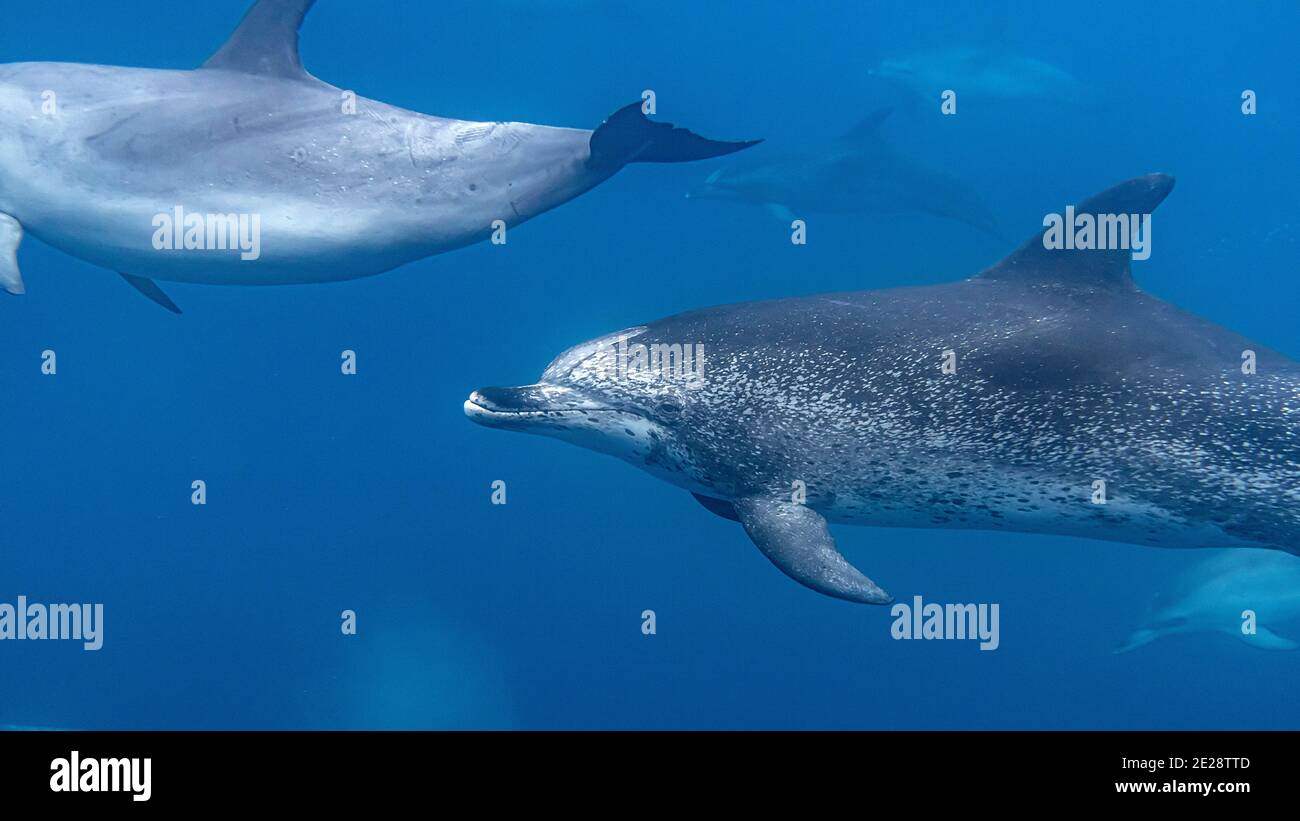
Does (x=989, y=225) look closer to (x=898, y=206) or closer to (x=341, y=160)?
(x=898, y=206)

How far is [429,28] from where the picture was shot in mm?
23797

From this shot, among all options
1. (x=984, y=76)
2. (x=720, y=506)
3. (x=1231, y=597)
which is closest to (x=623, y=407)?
(x=720, y=506)

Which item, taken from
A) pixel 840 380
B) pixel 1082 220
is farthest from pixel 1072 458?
pixel 1082 220

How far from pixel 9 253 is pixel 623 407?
5.22 metres

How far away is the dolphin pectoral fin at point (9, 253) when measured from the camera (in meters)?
7.62

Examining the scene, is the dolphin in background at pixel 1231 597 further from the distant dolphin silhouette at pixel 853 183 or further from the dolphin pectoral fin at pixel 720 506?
the dolphin pectoral fin at pixel 720 506

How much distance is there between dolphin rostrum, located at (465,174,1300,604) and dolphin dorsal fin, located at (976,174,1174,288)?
0.01 metres

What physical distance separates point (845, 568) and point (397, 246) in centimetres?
455

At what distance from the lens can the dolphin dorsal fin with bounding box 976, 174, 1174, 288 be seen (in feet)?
21.7

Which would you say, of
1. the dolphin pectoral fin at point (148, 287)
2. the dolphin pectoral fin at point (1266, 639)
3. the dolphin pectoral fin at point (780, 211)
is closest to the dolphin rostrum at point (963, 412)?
the dolphin pectoral fin at point (148, 287)

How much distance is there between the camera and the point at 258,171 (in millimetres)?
7637

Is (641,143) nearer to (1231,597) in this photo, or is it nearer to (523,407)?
(523,407)

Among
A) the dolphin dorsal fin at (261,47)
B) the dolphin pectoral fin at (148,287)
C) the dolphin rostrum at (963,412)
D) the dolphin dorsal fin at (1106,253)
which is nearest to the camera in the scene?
the dolphin rostrum at (963,412)

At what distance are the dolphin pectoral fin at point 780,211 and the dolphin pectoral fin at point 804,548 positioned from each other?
1304cm
